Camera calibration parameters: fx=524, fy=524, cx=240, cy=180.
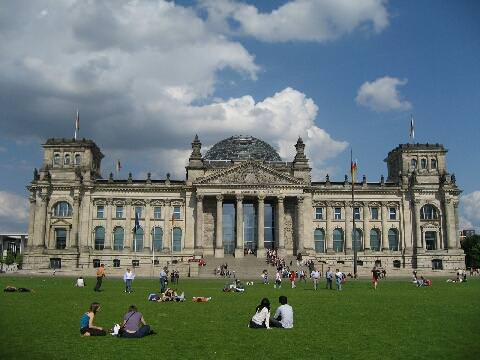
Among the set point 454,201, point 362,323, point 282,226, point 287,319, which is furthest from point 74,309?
point 454,201

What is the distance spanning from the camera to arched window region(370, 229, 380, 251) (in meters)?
96.9

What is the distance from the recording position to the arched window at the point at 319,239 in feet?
317

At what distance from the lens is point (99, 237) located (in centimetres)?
9531

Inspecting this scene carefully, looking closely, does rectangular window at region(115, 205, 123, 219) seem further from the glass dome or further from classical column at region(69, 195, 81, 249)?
the glass dome

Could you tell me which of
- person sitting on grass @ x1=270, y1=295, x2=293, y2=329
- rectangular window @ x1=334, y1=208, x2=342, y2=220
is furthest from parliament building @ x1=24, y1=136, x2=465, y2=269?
person sitting on grass @ x1=270, y1=295, x2=293, y2=329

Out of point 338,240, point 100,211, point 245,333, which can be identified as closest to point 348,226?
point 338,240

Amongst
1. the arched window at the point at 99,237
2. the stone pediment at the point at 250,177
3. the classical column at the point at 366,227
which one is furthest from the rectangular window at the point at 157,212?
the classical column at the point at 366,227

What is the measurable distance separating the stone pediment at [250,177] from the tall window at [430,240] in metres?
26.0

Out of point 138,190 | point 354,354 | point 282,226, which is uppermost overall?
point 138,190

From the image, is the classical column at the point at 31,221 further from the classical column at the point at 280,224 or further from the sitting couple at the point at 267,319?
the sitting couple at the point at 267,319

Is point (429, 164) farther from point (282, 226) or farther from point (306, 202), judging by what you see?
point (282, 226)

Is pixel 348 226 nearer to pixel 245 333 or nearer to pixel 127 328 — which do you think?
pixel 245 333

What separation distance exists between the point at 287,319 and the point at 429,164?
281ft

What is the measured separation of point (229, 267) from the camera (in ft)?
263
